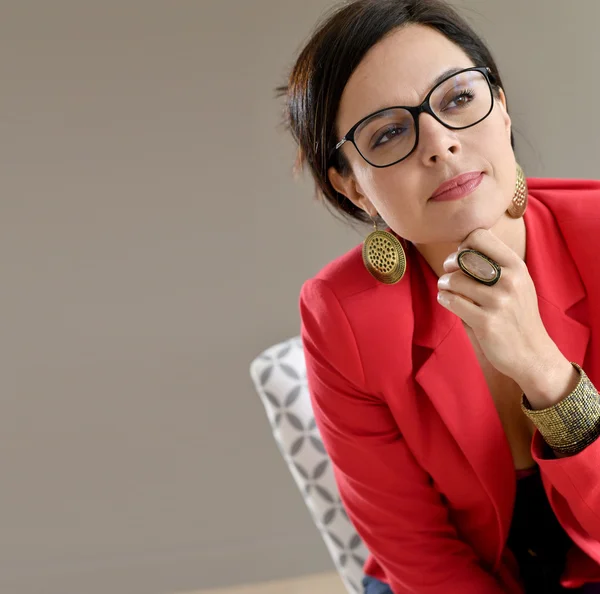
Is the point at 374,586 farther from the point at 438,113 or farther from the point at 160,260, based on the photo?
the point at 160,260

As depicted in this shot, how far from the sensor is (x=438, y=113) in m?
1.12

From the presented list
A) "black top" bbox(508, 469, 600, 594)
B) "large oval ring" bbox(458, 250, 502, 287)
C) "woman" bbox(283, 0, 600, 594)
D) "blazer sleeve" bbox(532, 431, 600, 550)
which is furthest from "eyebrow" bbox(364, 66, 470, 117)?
"black top" bbox(508, 469, 600, 594)

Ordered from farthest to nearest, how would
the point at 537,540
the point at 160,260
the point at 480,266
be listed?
the point at 160,260 < the point at 537,540 < the point at 480,266

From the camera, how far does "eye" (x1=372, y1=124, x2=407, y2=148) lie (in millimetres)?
1134

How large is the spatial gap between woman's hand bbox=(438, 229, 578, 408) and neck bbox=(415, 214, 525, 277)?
14 centimetres

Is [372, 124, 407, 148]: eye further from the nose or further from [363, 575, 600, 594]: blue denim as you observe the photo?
[363, 575, 600, 594]: blue denim

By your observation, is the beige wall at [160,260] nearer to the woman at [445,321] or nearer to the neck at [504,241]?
the woman at [445,321]

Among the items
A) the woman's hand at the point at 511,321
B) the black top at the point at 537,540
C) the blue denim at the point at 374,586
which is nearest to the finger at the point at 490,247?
the woman's hand at the point at 511,321

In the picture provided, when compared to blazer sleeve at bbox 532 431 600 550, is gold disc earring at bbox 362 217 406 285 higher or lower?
higher

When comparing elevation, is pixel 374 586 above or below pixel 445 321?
below

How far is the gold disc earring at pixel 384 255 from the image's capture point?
1.27 metres

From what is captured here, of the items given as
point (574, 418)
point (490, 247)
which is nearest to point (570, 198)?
point (490, 247)

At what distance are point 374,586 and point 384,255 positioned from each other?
0.63 metres

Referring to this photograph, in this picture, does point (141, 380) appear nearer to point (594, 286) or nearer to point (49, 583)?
point (49, 583)
